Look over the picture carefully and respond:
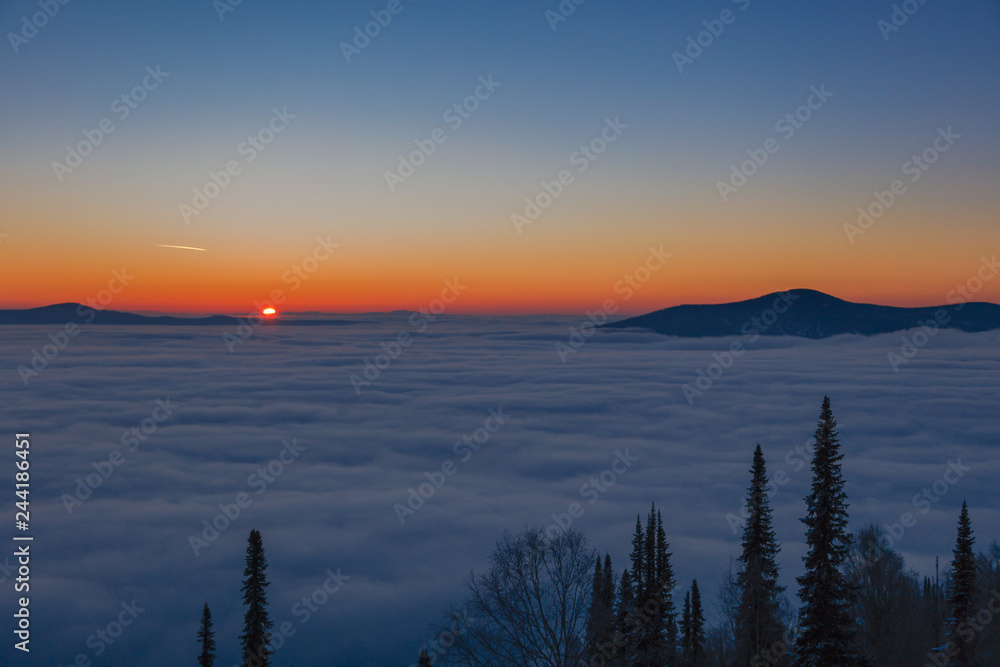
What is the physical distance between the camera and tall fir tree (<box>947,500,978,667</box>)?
77.5 feet

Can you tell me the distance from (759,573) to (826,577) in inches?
205

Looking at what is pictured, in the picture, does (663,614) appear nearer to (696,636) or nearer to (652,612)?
(652,612)

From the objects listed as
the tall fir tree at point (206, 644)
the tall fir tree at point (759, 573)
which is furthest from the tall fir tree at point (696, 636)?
the tall fir tree at point (206, 644)

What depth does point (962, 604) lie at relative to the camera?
79.6 ft

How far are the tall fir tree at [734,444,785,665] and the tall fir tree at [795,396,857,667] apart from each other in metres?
3.64

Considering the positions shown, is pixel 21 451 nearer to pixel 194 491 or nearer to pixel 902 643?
pixel 902 643

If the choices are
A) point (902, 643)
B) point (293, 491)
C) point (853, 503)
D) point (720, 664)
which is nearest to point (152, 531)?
point (293, 491)

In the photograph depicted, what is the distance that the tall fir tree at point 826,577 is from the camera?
63.0 feet

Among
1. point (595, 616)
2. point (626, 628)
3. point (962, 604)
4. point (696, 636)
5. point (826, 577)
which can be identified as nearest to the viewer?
point (826, 577)

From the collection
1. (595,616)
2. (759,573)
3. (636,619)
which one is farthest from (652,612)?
(759,573)

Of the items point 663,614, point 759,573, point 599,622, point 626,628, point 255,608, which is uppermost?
point 759,573

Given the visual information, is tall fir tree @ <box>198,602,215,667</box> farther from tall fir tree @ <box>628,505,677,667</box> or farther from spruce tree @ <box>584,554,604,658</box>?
tall fir tree @ <box>628,505,677,667</box>

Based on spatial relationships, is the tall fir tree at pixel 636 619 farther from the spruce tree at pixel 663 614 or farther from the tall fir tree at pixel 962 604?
the tall fir tree at pixel 962 604

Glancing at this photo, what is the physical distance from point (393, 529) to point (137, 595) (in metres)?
55.7
